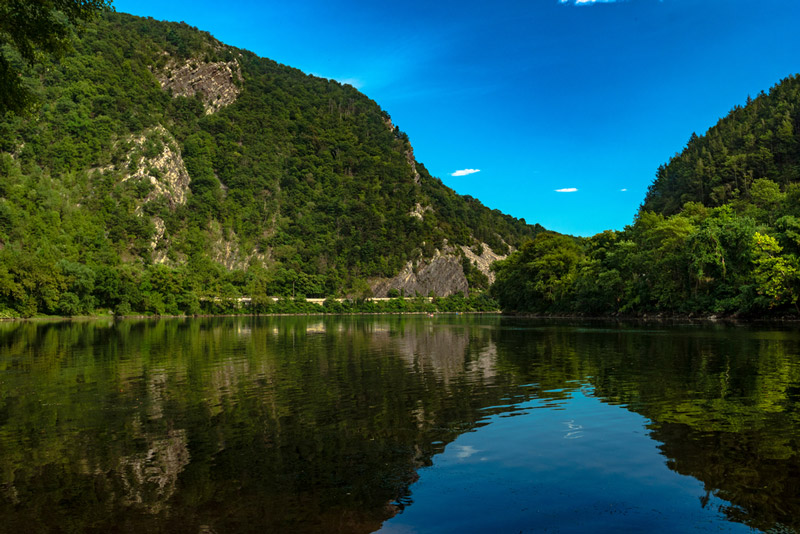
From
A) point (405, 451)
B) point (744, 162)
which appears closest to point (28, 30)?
point (405, 451)

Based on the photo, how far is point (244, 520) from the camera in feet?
27.5

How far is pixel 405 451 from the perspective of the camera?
40.4 ft

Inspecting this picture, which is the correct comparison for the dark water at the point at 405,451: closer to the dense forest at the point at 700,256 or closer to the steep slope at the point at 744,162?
the dense forest at the point at 700,256

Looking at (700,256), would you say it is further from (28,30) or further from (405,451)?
(28,30)

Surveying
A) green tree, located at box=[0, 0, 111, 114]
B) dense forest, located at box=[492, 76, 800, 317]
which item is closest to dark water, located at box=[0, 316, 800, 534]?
green tree, located at box=[0, 0, 111, 114]

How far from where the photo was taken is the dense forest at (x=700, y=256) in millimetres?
65875

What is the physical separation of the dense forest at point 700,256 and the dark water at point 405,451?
163ft

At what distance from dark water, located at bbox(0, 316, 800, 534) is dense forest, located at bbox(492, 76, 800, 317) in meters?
49.8

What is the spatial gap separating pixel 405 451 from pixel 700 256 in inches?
2926

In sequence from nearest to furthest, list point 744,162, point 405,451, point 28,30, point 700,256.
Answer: point 405,451
point 28,30
point 700,256
point 744,162

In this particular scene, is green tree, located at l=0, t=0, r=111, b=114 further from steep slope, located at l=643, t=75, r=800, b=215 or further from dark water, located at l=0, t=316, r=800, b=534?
steep slope, located at l=643, t=75, r=800, b=215

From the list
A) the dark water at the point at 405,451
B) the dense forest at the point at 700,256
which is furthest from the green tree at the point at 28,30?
the dense forest at the point at 700,256

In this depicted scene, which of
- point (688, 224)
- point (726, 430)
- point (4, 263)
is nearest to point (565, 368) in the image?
point (726, 430)

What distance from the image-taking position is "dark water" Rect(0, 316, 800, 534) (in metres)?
8.54
